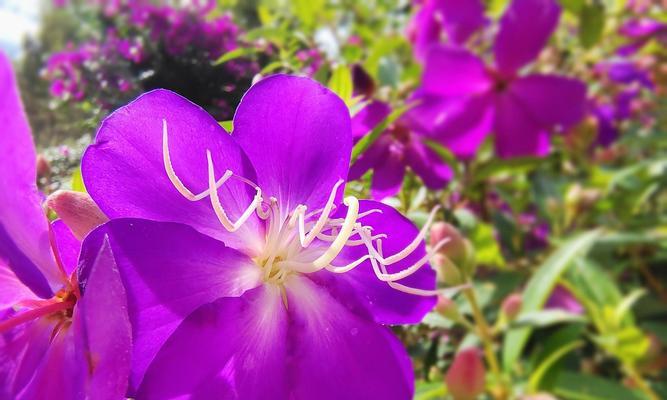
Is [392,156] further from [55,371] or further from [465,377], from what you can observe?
[55,371]

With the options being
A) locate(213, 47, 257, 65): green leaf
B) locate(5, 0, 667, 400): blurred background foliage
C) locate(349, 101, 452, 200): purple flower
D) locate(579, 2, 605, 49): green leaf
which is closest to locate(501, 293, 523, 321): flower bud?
locate(5, 0, 667, 400): blurred background foliage

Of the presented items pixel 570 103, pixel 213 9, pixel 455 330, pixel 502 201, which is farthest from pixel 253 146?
pixel 502 201

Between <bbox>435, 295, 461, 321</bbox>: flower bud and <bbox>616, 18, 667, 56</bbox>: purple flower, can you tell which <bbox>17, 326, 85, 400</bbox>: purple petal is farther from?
<bbox>616, 18, 667, 56</bbox>: purple flower

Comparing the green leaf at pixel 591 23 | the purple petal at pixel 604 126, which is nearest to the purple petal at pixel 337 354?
the green leaf at pixel 591 23

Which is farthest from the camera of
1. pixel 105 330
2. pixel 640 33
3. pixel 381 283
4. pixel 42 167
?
pixel 640 33

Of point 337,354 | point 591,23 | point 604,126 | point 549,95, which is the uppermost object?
point 591,23

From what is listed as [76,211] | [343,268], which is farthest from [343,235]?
[76,211]

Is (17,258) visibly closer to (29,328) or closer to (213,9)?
(29,328)
